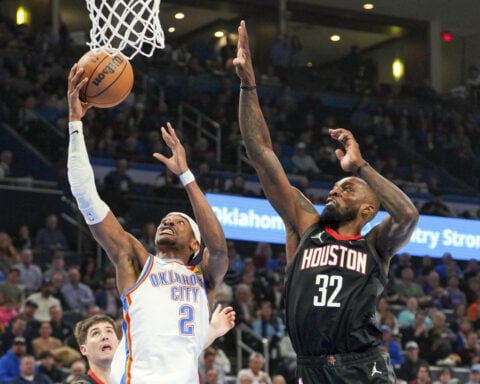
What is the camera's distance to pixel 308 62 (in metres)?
33.3

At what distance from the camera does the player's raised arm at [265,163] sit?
600 cm

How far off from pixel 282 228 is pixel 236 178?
128 cm

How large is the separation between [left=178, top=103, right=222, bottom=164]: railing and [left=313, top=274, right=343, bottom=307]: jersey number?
16.7 metres

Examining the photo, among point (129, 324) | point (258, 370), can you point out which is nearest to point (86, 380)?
point (129, 324)

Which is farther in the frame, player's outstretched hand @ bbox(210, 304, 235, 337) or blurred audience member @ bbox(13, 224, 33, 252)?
blurred audience member @ bbox(13, 224, 33, 252)

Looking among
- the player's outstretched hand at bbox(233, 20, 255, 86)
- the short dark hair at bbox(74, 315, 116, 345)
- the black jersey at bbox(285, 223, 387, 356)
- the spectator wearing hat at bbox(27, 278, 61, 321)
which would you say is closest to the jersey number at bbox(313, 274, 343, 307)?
the black jersey at bbox(285, 223, 387, 356)

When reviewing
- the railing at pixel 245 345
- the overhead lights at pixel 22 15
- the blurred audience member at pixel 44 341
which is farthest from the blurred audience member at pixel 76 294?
the overhead lights at pixel 22 15

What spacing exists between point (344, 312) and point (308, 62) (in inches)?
1105

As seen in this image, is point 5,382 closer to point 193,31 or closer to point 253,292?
point 253,292

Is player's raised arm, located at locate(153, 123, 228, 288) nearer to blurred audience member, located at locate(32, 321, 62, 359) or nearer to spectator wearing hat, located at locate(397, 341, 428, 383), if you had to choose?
blurred audience member, located at locate(32, 321, 62, 359)

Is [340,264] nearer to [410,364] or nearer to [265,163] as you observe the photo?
[265,163]

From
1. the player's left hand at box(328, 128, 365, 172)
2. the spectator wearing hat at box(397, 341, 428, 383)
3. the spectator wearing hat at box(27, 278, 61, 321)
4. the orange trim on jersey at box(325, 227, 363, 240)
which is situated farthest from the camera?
the spectator wearing hat at box(397, 341, 428, 383)

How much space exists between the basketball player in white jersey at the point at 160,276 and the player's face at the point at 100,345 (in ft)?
2.73

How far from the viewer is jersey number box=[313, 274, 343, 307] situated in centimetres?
568
